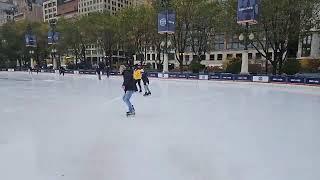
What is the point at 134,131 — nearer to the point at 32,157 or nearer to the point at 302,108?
the point at 32,157

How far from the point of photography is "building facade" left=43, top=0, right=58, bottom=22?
154m

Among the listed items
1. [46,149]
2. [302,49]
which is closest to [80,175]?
[46,149]

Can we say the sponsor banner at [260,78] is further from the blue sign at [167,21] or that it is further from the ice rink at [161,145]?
the ice rink at [161,145]

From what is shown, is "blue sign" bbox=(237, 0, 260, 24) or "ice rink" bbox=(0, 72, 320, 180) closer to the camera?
"ice rink" bbox=(0, 72, 320, 180)

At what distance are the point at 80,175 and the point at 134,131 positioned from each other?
3257 mm

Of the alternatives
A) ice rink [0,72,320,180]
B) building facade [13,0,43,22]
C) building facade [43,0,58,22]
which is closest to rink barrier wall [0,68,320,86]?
ice rink [0,72,320,180]

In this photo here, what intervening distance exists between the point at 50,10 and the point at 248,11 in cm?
15154

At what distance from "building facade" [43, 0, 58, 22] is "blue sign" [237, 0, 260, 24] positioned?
144m

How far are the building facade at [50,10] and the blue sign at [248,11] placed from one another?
143940 millimetres

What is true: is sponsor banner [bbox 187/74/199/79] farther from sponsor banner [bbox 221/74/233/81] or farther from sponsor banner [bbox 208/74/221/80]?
sponsor banner [bbox 221/74/233/81]

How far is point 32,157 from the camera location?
612 cm

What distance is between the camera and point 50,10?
518 ft

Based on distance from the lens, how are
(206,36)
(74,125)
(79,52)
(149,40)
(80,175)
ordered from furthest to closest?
(79,52) → (149,40) → (206,36) → (74,125) → (80,175)

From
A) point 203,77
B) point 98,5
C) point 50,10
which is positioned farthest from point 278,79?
point 50,10
